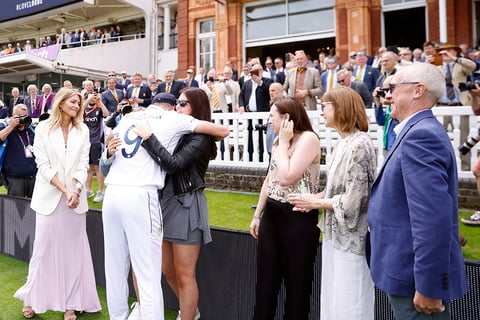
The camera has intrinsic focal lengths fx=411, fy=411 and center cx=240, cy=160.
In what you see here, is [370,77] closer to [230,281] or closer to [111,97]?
[111,97]

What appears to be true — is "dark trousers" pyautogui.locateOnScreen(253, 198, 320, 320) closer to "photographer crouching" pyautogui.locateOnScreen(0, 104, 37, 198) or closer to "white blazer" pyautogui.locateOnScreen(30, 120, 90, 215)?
"white blazer" pyautogui.locateOnScreen(30, 120, 90, 215)

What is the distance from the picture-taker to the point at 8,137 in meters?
5.03

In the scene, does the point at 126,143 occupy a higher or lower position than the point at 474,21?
lower

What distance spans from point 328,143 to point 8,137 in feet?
15.0

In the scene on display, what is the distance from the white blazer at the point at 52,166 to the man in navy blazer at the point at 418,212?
269cm

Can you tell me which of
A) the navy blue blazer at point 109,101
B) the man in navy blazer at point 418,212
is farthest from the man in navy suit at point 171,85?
the man in navy blazer at point 418,212

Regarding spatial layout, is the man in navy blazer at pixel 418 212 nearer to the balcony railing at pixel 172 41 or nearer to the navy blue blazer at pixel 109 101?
the navy blue blazer at pixel 109 101

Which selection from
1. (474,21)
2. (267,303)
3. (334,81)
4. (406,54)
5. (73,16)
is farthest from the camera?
(73,16)

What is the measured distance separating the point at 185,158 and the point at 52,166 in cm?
149

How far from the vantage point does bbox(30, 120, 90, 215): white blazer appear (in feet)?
11.6

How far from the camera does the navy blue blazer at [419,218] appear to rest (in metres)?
1.65

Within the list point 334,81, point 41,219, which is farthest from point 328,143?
point 41,219

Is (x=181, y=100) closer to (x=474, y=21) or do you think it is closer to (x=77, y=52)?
(x=474, y=21)

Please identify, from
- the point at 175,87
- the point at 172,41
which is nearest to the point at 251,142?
the point at 175,87
